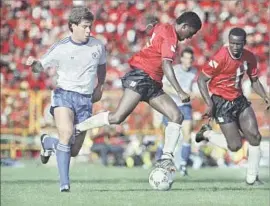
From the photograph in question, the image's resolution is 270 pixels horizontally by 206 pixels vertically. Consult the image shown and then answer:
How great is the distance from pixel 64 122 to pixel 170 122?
49.9 inches

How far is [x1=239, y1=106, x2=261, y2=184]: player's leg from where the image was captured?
39.1 ft

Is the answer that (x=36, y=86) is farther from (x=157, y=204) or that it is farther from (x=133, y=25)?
(x=157, y=204)

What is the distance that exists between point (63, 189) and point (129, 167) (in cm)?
869

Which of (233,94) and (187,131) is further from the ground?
(233,94)

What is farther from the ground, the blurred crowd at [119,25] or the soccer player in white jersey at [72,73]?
the blurred crowd at [119,25]

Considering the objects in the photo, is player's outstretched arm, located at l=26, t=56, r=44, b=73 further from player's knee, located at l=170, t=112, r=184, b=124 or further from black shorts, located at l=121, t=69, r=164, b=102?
player's knee, located at l=170, t=112, r=184, b=124

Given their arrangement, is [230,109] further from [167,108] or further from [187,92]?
[187,92]

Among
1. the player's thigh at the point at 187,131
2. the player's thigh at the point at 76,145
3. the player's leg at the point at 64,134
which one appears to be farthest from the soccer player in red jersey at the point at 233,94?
the player's thigh at the point at 187,131

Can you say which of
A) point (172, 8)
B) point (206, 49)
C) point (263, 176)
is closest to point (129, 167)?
point (263, 176)

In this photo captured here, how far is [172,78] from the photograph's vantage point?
9.98m

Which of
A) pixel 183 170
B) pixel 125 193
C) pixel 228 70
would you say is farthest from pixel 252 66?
pixel 183 170

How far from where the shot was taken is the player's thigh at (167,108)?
33.9 feet

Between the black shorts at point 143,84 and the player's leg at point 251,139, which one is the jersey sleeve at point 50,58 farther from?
the player's leg at point 251,139

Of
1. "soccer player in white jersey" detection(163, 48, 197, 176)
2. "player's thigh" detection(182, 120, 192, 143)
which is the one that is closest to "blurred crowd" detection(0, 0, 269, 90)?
"soccer player in white jersey" detection(163, 48, 197, 176)
